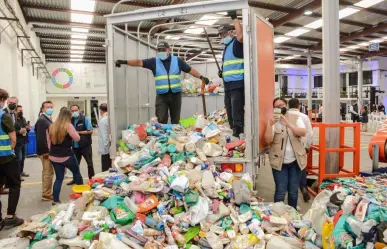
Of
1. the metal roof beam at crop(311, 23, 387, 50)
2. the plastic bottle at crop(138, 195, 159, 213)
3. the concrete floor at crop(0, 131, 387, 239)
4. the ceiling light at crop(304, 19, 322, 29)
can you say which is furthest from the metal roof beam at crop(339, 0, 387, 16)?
the plastic bottle at crop(138, 195, 159, 213)

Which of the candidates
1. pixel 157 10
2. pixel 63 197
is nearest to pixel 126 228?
pixel 157 10

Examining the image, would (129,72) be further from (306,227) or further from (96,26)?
(96,26)

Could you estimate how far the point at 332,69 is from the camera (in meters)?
5.41

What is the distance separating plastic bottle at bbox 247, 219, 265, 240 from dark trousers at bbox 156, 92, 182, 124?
2.48m

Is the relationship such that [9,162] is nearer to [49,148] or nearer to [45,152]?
[49,148]

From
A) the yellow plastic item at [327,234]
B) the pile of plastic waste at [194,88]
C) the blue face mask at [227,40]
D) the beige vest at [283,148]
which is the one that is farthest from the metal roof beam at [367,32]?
the yellow plastic item at [327,234]

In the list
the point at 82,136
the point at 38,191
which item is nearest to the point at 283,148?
the point at 82,136

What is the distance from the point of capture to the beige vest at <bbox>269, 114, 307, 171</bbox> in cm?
391

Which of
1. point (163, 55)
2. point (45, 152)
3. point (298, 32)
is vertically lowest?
point (45, 152)

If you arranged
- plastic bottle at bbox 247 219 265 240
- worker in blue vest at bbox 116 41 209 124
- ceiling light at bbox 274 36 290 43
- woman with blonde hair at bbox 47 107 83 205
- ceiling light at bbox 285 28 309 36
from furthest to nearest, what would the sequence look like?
1. ceiling light at bbox 274 36 290 43
2. ceiling light at bbox 285 28 309 36
3. worker in blue vest at bbox 116 41 209 124
4. woman with blonde hair at bbox 47 107 83 205
5. plastic bottle at bbox 247 219 265 240

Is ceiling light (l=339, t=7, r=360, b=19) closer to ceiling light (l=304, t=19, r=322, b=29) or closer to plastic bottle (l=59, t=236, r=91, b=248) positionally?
ceiling light (l=304, t=19, r=322, b=29)

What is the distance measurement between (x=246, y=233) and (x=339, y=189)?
1.11 metres

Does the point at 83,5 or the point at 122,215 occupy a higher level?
the point at 83,5

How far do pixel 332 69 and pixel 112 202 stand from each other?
4.06 m
